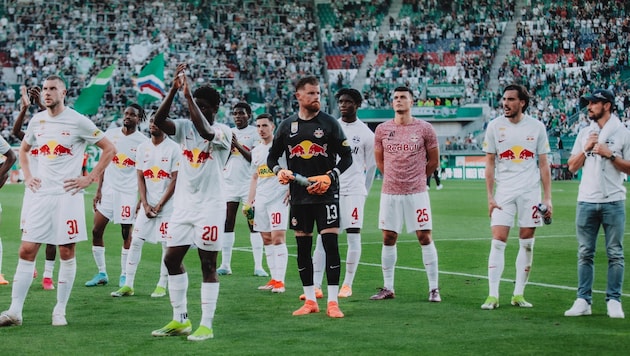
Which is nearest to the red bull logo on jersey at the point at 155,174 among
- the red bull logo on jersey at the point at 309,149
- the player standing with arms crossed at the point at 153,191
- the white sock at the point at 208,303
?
the player standing with arms crossed at the point at 153,191

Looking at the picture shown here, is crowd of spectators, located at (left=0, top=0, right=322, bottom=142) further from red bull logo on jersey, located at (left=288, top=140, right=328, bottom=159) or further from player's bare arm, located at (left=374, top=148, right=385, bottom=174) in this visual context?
red bull logo on jersey, located at (left=288, top=140, right=328, bottom=159)

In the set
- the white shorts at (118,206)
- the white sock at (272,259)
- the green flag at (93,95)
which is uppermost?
the green flag at (93,95)

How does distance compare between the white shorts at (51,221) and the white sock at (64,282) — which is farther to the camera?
the white sock at (64,282)

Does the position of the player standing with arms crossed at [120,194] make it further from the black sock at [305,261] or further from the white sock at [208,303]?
the white sock at [208,303]

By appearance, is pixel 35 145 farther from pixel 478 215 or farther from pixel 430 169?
pixel 478 215

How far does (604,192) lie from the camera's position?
9.36 metres

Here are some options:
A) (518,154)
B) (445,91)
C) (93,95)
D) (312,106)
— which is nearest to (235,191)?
(312,106)

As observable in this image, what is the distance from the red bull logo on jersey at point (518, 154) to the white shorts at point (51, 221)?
4.91 metres

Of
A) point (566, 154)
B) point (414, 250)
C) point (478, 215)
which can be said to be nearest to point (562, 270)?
point (414, 250)

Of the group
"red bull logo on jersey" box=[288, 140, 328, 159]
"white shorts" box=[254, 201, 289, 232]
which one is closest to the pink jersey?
"red bull logo on jersey" box=[288, 140, 328, 159]

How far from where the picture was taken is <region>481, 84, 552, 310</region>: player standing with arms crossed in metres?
10.2

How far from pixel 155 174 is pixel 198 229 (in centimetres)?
344

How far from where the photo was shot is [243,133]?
13.9m

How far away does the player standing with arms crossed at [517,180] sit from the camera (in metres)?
Result: 10.2
